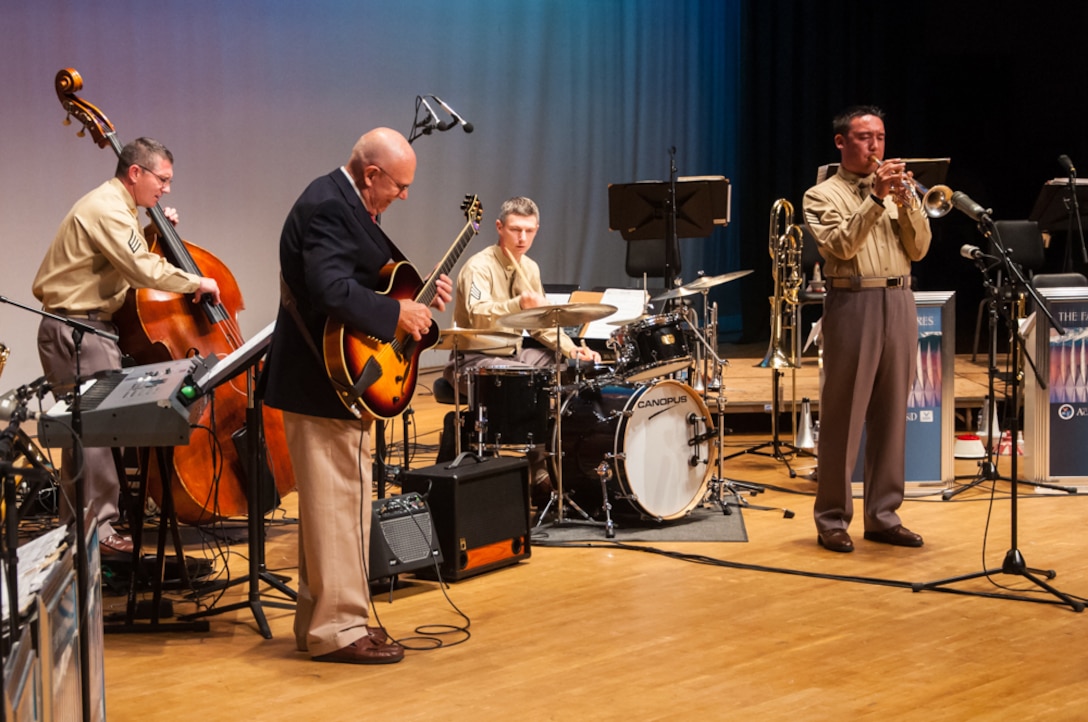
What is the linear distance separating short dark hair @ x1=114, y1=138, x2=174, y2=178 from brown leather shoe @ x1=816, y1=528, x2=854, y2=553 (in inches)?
125

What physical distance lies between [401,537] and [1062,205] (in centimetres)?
468

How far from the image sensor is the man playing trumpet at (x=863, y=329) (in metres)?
4.97

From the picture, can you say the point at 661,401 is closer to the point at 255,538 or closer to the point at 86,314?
the point at 255,538

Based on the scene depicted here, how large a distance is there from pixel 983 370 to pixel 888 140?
3.56 meters

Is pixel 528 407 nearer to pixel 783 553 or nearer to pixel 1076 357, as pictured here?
pixel 783 553

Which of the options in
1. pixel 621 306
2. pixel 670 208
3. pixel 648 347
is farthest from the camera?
pixel 670 208

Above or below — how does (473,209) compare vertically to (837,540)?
above

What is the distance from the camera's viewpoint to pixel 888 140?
1152 cm

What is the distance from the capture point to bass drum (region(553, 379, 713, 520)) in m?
5.43

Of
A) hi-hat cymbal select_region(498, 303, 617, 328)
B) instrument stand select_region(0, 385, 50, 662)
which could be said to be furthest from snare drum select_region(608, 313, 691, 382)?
instrument stand select_region(0, 385, 50, 662)

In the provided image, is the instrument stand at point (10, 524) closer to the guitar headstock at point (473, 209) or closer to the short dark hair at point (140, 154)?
the guitar headstock at point (473, 209)

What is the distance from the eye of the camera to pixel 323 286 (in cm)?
353

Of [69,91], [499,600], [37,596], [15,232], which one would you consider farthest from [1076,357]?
[15,232]

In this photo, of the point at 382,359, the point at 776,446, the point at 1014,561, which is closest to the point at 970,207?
the point at 1014,561
